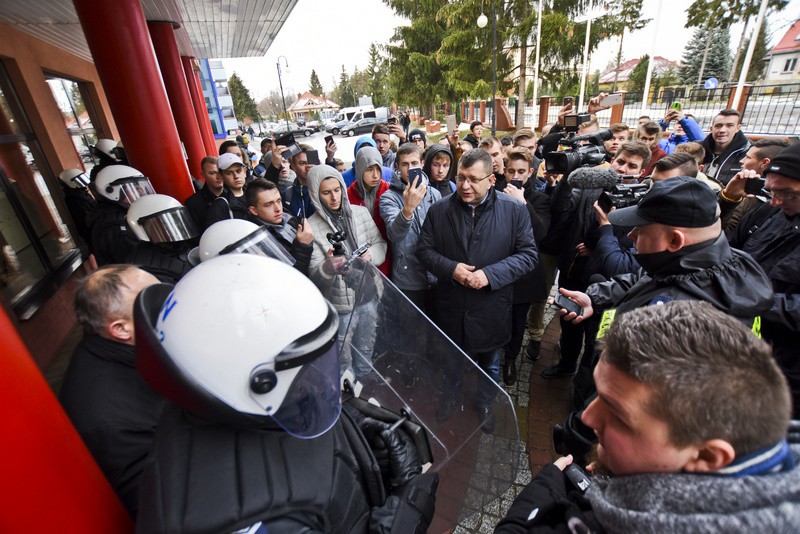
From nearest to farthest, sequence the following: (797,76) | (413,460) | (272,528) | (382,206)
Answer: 1. (272,528)
2. (413,460)
3. (382,206)
4. (797,76)

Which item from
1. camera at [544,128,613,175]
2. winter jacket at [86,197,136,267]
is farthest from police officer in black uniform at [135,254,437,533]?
winter jacket at [86,197,136,267]

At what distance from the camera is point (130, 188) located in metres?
3.54

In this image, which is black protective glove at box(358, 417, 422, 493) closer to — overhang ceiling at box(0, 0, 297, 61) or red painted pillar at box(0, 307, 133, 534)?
red painted pillar at box(0, 307, 133, 534)

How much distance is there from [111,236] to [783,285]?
480 cm

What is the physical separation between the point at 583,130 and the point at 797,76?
155 ft

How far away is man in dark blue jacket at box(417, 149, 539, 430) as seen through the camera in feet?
8.59

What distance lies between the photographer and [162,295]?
1091 mm

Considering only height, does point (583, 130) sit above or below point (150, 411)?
above

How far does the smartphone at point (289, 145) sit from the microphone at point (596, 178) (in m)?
3.57

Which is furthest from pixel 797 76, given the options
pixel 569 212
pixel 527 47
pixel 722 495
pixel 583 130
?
pixel 722 495

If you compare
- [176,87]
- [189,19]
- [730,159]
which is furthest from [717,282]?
[176,87]

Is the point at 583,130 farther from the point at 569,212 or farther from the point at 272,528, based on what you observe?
the point at 272,528

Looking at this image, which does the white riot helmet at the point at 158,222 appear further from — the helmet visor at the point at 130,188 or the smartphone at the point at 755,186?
the smartphone at the point at 755,186

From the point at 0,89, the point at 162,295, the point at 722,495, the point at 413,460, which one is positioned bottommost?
the point at 413,460
